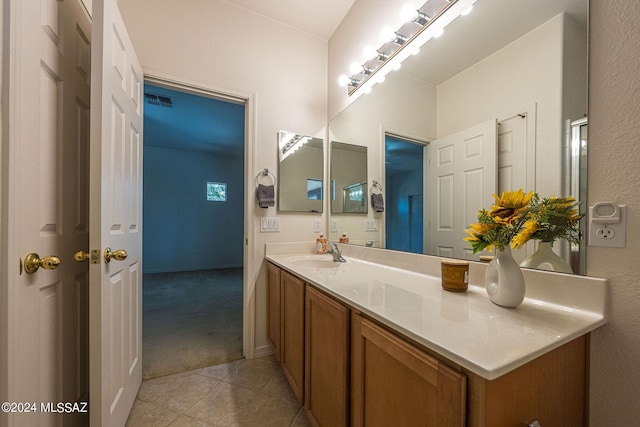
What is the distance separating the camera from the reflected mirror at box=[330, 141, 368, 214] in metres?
1.86

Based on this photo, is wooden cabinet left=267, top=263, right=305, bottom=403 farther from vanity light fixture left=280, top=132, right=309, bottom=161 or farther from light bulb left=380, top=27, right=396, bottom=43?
light bulb left=380, top=27, right=396, bottom=43

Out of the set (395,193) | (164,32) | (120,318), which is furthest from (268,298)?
(164,32)

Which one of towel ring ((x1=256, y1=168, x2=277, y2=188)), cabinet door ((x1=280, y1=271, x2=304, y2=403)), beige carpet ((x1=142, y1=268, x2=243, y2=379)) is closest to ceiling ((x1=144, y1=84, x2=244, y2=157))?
towel ring ((x1=256, y1=168, x2=277, y2=188))

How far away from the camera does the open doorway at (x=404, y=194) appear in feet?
4.44

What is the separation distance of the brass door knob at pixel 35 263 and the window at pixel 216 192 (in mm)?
4967

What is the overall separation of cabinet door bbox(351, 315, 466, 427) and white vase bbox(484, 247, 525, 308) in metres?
0.37

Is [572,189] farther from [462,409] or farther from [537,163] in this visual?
[462,409]

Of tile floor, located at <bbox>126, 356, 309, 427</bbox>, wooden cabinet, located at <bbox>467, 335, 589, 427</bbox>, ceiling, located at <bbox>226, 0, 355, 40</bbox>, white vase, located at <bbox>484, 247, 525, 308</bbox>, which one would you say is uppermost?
ceiling, located at <bbox>226, 0, 355, 40</bbox>

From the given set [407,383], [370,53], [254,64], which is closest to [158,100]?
[254,64]

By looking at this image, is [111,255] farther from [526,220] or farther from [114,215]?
[526,220]

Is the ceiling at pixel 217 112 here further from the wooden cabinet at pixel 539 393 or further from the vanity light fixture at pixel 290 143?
the wooden cabinet at pixel 539 393

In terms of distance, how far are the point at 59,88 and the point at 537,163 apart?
5.97ft

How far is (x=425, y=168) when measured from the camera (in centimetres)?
→ 132

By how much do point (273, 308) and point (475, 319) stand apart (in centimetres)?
134
